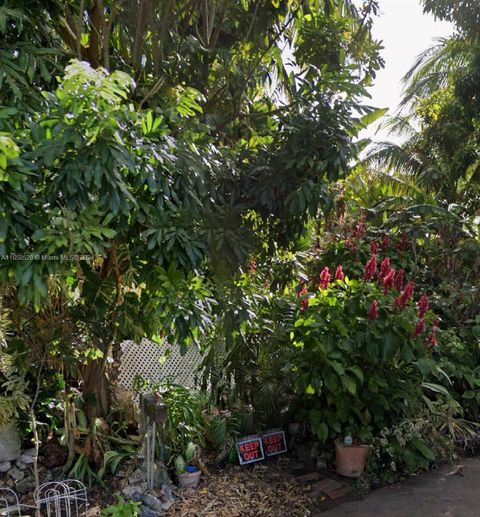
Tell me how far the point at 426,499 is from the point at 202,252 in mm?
2557

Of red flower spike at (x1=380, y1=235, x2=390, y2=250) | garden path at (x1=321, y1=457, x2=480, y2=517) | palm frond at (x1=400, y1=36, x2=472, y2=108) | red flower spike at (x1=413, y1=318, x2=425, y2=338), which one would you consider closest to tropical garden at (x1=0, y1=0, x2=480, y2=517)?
red flower spike at (x1=413, y1=318, x2=425, y2=338)

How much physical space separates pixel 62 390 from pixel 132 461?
0.74 m

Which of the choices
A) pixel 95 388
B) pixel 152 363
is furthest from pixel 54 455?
pixel 152 363

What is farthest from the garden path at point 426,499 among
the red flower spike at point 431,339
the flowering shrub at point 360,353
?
the red flower spike at point 431,339

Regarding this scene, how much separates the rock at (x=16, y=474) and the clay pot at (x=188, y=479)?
1.10 metres

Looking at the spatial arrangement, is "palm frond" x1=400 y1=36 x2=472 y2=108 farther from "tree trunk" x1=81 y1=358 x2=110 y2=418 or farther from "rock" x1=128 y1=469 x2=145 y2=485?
"rock" x1=128 y1=469 x2=145 y2=485

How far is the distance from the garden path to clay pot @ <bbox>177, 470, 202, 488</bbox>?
36.5 inches

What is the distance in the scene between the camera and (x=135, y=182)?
2.53 metres

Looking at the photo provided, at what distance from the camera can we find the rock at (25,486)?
3598 mm

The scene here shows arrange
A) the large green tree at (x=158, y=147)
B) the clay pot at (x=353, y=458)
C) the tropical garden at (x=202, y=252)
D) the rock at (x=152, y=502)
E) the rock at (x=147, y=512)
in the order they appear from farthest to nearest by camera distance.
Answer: the clay pot at (x=353, y=458), the rock at (x=152, y=502), the rock at (x=147, y=512), the tropical garden at (x=202, y=252), the large green tree at (x=158, y=147)

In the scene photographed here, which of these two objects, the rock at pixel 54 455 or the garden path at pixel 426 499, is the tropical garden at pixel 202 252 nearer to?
the rock at pixel 54 455

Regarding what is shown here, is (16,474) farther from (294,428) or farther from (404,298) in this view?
(404,298)

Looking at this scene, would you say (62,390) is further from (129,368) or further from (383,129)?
(383,129)

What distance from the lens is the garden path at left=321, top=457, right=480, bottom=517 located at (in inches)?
Result: 143
